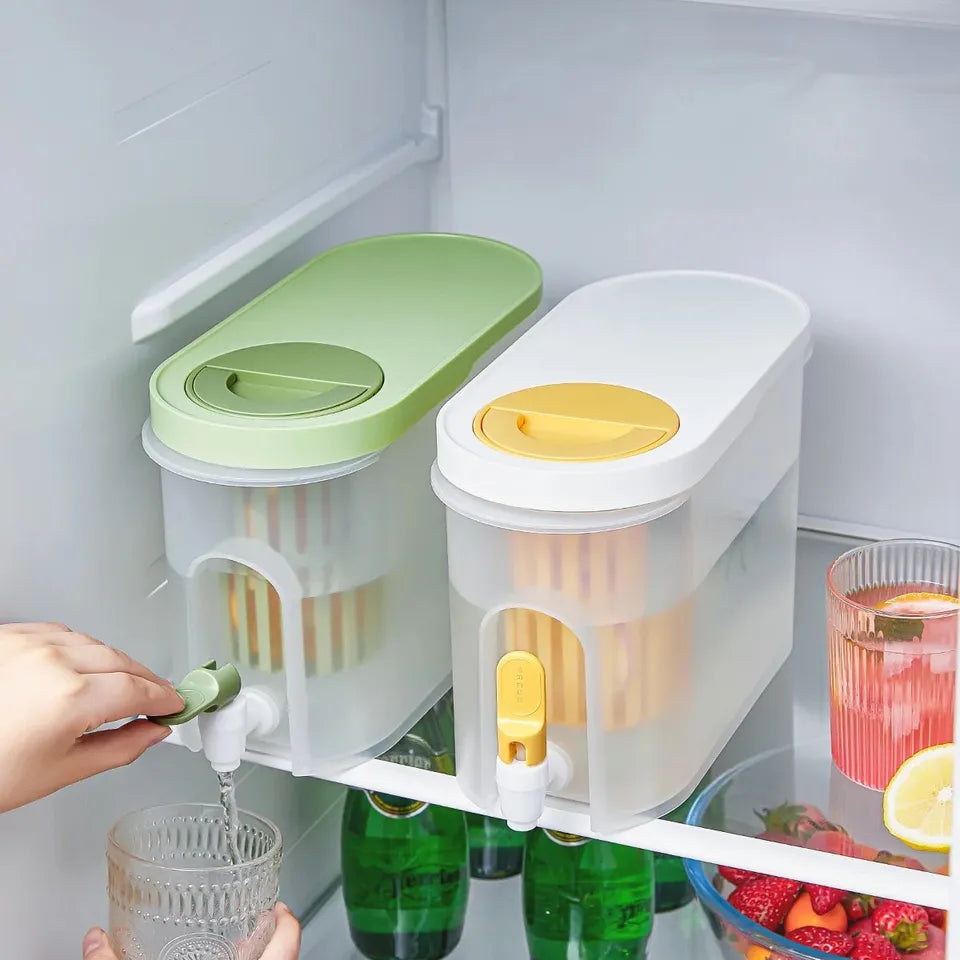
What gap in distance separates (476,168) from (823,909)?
2.18 ft

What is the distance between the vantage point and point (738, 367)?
98cm

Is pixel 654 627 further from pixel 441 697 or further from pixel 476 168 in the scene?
pixel 476 168

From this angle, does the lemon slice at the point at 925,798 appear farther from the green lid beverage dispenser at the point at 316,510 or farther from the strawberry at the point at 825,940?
the green lid beverage dispenser at the point at 316,510

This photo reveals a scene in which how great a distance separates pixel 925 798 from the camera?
97cm

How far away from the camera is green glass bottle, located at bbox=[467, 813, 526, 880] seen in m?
1.33

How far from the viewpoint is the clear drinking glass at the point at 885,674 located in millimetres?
972

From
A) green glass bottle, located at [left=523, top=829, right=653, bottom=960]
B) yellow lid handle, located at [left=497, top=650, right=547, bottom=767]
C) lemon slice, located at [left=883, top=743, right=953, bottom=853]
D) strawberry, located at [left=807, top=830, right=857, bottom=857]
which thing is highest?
yellow lid handle, located at [left=497, top=650, right=547, bottom=767]

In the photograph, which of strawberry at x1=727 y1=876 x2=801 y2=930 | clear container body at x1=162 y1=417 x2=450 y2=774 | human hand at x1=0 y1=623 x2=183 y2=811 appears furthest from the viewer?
strawberry at x1=727 y1=876 x2=801 y2=930

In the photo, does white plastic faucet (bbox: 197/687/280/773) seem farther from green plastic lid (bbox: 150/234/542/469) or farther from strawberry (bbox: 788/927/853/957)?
strawberry (bbox: 788/927/853/957)

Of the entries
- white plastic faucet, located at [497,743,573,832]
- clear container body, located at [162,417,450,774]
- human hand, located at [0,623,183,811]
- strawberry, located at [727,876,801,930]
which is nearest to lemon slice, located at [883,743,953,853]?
strawberry, located at [727,876,801,930]

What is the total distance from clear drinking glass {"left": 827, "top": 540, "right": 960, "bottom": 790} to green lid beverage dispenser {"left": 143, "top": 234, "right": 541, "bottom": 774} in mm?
269

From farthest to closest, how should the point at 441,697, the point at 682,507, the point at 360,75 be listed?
1. the point at 360,75
2. the point at 441,697
3. the point at 682,507

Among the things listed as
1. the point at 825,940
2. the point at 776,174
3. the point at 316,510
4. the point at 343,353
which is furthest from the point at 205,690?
the point at 776,174

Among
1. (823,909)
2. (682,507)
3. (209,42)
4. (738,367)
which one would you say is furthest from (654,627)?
(209,42)
